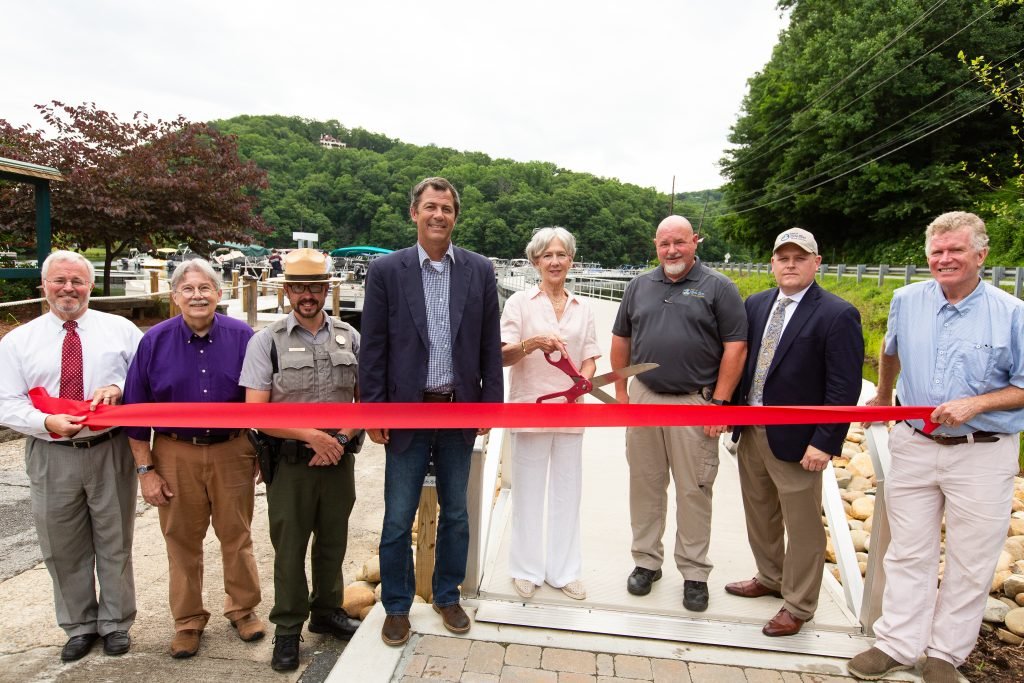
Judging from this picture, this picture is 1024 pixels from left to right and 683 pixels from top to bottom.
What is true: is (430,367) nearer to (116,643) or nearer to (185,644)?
(185,644)

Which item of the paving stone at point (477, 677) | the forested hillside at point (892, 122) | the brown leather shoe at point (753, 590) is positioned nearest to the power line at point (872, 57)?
the forested hillside at point (892, 122)

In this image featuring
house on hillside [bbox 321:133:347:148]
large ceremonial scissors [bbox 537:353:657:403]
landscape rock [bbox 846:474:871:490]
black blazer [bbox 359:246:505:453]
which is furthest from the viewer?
house on hillside [bbox 321:133:347:148]

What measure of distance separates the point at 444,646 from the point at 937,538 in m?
2.21

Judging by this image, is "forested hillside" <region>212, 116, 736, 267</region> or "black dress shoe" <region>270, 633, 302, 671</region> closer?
"black dress shoe" <region>270, 633, 302, 671</region>

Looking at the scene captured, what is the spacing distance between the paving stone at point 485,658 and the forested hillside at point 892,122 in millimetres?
28373

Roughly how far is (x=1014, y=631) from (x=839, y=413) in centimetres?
178

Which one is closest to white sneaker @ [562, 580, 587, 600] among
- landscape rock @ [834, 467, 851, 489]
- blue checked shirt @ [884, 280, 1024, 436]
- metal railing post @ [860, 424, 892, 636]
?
metal railing post @ [860, 424, 892, 636]

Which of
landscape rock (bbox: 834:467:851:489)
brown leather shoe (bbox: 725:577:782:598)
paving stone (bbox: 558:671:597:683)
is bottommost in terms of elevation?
landscape rock (bbox: 834:467:851:489)

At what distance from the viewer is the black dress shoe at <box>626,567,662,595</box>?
11.1 ft

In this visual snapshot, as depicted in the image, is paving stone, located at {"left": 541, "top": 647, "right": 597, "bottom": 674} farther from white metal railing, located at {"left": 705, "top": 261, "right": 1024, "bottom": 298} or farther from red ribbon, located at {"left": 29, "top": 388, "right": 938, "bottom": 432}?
white metal railing, located at {"left": 705, "top": 261, "right": 1024, "bottom": 298}

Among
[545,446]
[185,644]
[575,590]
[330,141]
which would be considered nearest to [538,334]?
[545,446]

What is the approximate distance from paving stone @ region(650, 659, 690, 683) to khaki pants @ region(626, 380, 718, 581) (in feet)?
2.01

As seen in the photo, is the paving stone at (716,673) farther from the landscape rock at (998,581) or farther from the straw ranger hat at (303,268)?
the straw ranger hat at (303,268)

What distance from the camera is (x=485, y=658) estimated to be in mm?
2777
